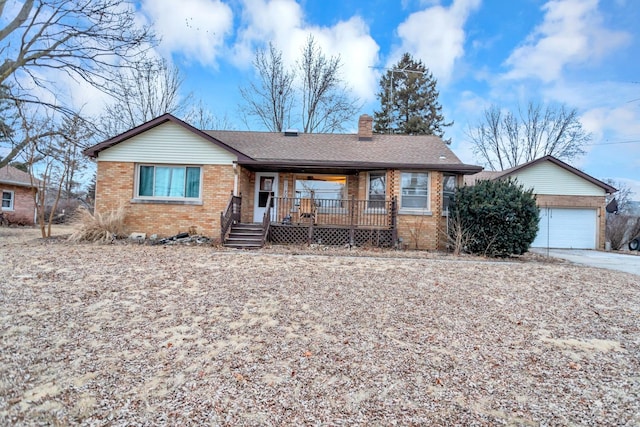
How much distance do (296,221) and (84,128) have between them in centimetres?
815

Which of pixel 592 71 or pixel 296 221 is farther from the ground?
pixel 592 71

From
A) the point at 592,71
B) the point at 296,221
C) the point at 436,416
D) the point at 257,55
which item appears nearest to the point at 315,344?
the point at 436,416

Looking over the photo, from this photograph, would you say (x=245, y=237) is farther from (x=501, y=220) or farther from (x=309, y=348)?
(x=501, y=220)

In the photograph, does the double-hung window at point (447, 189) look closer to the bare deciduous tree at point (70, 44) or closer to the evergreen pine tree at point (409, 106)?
the bare deciduous tree at point (70, 44)

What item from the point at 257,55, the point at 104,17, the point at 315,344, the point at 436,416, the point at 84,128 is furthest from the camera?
the point at 257,55

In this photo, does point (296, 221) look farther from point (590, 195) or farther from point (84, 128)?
point (590, 195)

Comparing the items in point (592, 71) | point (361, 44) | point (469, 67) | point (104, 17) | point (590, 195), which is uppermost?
point (361, 44)

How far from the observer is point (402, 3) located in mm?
15148

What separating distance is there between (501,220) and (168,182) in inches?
456

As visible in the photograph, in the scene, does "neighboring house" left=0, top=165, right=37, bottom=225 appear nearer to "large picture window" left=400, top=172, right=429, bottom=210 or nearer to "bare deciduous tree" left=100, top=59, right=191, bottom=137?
"bare deciduous tree" left=100, top=59, right=191, bottom=137

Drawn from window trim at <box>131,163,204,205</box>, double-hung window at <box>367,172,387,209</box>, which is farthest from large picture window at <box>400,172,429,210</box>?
window trim at <box>131,163,204,205</box>

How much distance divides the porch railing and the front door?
131 centimetres

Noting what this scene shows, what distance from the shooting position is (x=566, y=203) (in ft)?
50.2

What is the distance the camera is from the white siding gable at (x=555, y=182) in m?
15.3
